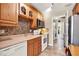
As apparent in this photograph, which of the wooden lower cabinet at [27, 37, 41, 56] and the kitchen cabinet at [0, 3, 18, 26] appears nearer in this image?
the kitchen cabinet at [0, 3, 18, 26]

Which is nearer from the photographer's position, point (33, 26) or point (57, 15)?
point (57, 15)

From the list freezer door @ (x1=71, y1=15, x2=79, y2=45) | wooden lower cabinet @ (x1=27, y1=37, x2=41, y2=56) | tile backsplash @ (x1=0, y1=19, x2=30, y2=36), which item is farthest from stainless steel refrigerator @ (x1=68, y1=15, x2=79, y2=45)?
tile backsplash @ (x1=0, y1=19, x2=30, y2=36)

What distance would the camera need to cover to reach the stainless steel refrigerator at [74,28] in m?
1.80

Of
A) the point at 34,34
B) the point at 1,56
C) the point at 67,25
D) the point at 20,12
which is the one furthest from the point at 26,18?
the point at 1,56

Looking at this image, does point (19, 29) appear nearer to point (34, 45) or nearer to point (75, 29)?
point (34, 45)

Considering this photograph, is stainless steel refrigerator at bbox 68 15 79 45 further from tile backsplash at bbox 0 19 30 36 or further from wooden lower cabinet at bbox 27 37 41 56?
tile backsplash at bbox 0 19 30 36

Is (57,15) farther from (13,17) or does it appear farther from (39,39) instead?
(13,17)

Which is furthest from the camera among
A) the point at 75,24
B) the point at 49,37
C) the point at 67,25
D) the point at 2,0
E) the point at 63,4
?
the point at 49,37

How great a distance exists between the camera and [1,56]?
1524mm

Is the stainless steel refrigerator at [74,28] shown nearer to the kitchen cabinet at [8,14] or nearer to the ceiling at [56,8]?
the ceiling at [56,8]

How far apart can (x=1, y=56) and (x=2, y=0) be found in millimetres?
636

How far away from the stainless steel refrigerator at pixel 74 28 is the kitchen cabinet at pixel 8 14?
2.55 feet

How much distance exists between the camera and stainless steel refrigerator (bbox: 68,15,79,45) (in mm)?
1798

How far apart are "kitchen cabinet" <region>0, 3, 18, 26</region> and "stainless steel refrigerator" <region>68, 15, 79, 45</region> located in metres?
0.78
